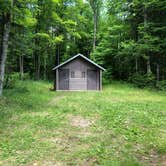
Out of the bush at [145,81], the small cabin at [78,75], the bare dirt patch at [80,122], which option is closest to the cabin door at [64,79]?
the small cabin at [78,75]

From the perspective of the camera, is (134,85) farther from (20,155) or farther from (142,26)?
(20,155)

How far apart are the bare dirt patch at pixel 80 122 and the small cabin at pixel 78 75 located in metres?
11.6

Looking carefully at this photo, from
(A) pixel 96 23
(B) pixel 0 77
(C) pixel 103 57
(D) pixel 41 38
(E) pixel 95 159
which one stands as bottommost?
(E) pixel 95 159

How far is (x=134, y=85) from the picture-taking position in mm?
20734

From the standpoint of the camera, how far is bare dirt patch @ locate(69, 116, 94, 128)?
7102 mm

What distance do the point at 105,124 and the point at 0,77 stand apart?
19.3 ft

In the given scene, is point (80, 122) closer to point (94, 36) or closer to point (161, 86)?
point (161, 86)

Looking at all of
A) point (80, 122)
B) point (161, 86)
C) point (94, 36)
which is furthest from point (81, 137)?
point (94, 36)

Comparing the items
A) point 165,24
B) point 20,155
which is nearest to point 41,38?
point 165,24

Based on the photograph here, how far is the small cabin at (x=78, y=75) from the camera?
64.7 ft

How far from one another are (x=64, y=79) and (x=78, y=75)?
4.09 feet

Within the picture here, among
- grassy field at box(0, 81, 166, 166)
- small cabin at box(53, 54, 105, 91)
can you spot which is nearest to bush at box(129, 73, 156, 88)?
small cabin at box(53, 54, 105, 91)

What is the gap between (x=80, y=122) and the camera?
295 inches

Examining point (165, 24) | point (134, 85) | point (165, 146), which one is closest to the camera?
point (165, 146)
